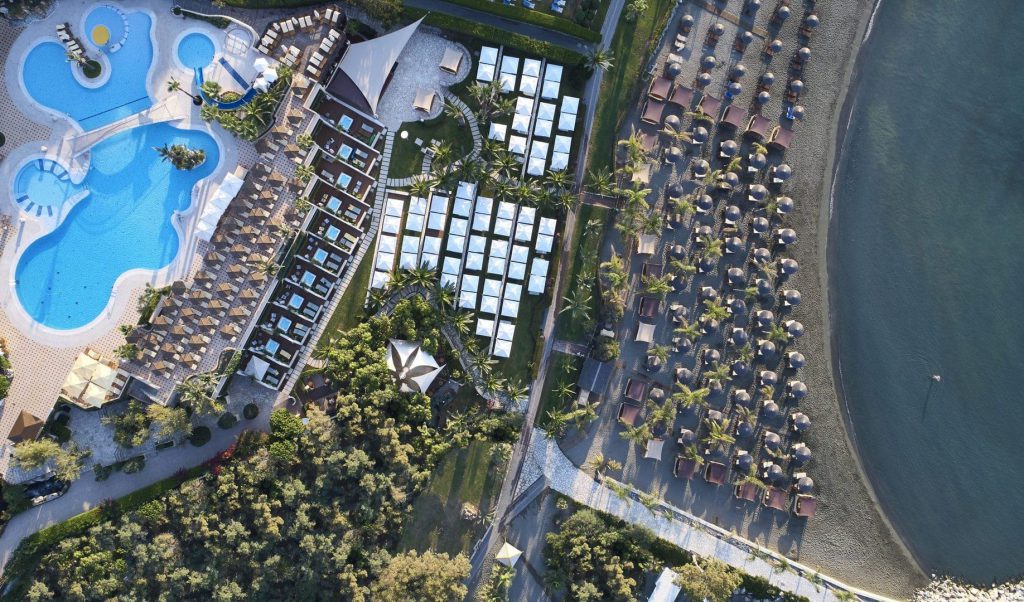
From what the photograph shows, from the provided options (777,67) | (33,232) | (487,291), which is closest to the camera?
(33,232)

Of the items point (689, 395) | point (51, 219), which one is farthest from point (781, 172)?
point (51, 219)

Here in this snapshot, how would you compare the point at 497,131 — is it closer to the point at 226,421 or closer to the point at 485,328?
the point at 485,328

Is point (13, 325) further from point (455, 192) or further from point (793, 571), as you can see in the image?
point (793, 571)

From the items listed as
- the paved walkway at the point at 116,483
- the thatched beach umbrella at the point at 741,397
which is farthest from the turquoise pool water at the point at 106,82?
the thatched beach umbrella at the point at 741,397

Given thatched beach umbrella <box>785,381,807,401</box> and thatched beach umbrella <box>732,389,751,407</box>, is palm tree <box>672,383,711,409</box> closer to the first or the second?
thatched beach umbrella <box>732,389,751,407</box>

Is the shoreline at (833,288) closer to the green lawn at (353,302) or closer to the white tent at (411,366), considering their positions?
the white tent at (411,366)

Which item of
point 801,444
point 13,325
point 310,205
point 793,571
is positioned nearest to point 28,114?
point 13,325

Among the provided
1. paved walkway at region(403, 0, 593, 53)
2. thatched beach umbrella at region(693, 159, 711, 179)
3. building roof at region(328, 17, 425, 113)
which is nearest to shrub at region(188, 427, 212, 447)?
building roof at region(328, 17, 425, 113)
